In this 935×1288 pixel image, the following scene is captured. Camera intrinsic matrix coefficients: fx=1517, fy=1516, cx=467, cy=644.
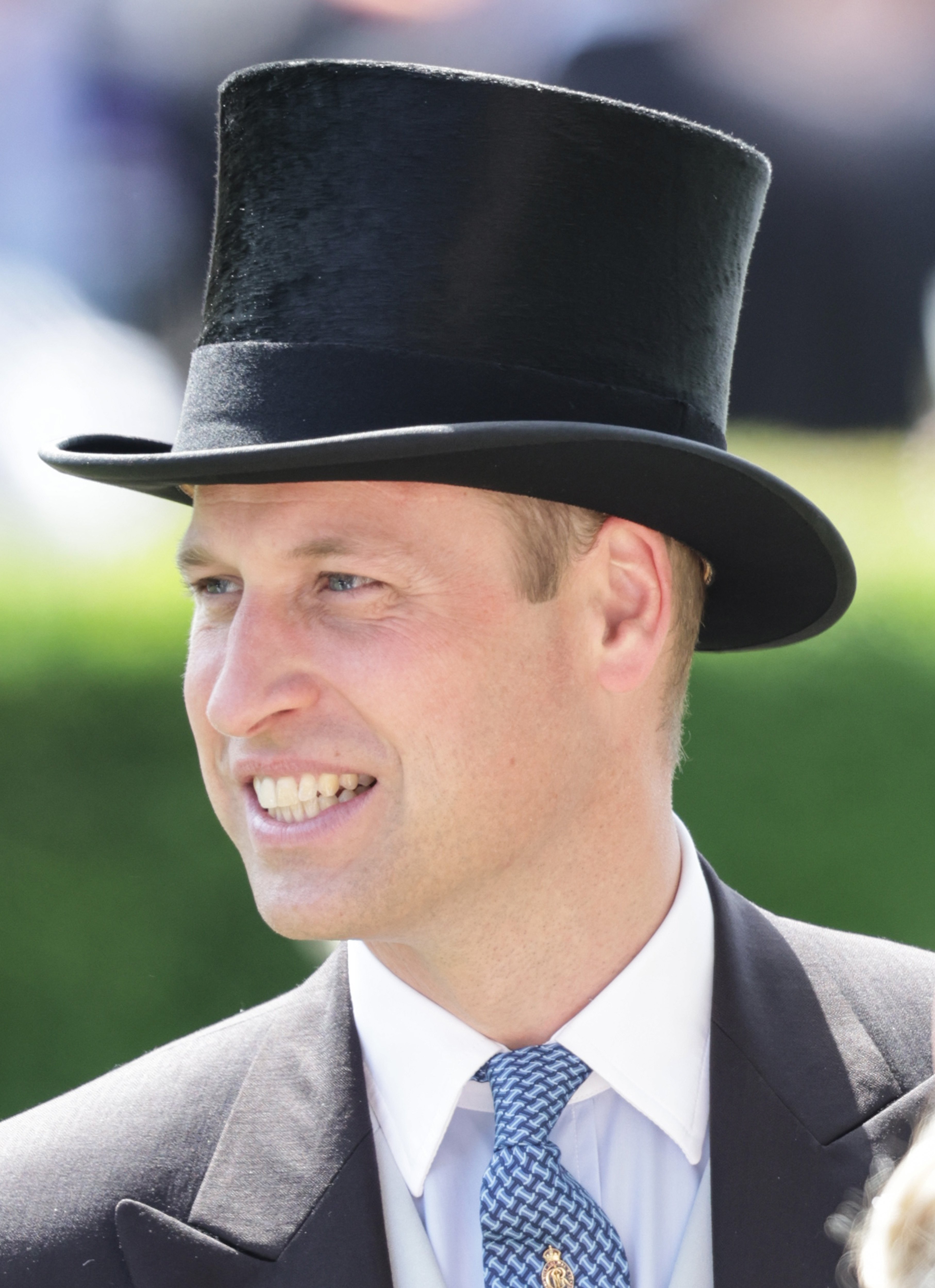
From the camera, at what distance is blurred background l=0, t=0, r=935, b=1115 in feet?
14.3

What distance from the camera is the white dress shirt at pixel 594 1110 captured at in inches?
89.9

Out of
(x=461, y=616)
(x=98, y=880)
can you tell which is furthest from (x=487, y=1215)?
(x=98, y=880)

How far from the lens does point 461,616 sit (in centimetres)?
227

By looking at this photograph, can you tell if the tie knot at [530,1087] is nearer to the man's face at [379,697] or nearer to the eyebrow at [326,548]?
the man's face at [379,697]

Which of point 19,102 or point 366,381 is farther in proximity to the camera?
point 19,102

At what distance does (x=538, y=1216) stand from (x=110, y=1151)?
66cm

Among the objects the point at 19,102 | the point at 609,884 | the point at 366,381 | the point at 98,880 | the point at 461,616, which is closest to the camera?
the point at 366,381

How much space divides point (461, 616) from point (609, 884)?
539 millimetres

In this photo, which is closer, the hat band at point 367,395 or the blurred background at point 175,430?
the hat band at point 367,395

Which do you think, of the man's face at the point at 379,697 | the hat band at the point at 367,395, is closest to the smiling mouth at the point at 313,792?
the man's face at the point at 379,697

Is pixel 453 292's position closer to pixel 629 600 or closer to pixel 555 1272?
pixel 629 600

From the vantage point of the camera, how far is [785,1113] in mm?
2312

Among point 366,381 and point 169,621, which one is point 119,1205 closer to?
point 366,381

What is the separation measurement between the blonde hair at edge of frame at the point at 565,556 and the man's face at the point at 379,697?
0.03 m
